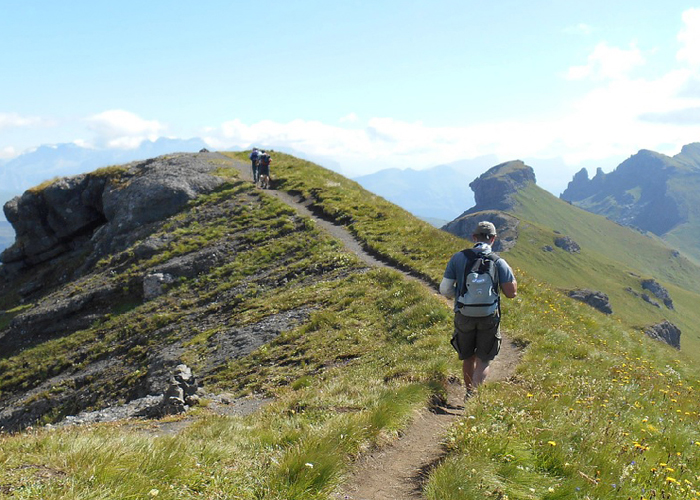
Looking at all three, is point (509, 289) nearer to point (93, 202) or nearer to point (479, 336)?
point (479, 336)

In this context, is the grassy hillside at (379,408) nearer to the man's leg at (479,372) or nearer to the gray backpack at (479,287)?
the man's leg at (479,372)

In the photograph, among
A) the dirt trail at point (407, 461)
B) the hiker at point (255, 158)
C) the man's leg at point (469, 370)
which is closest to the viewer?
the dirt trail at point (407, 461)

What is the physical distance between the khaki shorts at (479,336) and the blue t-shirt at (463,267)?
2.45ft

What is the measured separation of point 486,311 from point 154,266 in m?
30.8

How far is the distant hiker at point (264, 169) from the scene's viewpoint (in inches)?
1791

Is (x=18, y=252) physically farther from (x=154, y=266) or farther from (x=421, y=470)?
(x=421, y=470)

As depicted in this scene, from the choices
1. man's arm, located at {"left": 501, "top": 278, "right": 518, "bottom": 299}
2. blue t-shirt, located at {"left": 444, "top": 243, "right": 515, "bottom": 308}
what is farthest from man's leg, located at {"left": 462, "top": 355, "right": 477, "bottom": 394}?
man's arm, located at {"left": 501, "top": 278, "right": 518, "bottom": 299}

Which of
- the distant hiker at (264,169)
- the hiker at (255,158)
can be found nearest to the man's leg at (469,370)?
the distant hiker at (264,169)

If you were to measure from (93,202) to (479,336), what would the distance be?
54.2 metres

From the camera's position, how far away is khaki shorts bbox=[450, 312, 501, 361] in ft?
35.0

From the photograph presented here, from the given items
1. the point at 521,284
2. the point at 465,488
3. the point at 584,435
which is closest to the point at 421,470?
the point at 465,488

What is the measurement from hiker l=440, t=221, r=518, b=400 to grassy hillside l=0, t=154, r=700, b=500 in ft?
3.05

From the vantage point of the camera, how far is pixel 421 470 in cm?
765

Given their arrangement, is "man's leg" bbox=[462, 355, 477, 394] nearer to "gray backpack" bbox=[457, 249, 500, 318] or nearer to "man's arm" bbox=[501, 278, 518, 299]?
"gray backpack" bbox=[457, 249, 500, 318]
